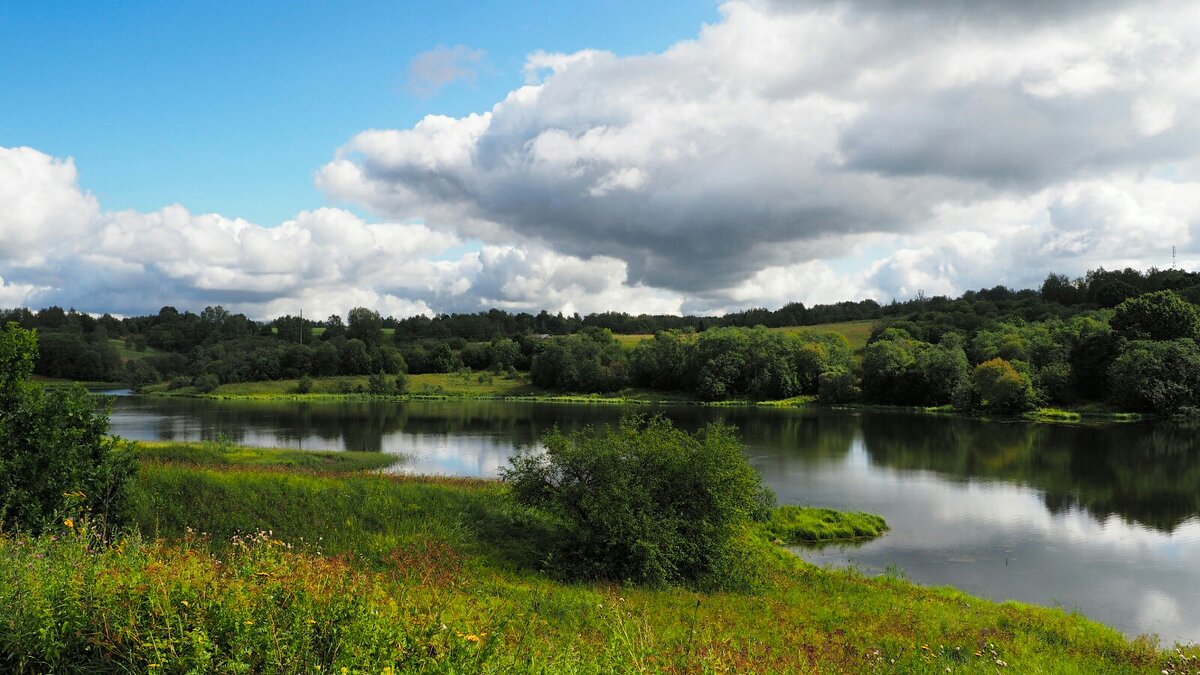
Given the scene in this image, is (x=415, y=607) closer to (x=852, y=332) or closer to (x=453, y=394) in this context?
(x=453, y=394)

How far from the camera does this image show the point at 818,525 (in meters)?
27.6

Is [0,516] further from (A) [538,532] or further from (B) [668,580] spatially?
(B) [668,580]

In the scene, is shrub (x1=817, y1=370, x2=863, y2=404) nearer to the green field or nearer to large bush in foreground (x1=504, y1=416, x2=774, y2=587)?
the green field

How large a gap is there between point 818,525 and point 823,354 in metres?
88.0

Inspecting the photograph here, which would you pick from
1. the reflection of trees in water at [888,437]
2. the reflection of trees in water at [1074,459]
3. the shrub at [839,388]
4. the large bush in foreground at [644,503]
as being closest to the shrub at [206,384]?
the reflection of trees in water at [888,437]

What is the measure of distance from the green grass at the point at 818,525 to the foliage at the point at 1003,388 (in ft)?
198

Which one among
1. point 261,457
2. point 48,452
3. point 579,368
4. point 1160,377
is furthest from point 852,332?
point 48,452

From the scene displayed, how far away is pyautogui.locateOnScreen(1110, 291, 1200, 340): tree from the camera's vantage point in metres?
81.9

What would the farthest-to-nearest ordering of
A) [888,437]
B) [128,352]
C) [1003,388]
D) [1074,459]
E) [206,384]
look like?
[128,352] → [206,384] → [1003,388] → [888,437] → [1074,459]

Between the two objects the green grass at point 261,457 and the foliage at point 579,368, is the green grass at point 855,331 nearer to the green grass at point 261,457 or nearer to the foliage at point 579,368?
the foliage at point 579,368

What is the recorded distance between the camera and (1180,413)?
7338 cm

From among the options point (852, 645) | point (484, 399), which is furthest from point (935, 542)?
point (484, 399)

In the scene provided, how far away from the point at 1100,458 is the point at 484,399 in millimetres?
87243

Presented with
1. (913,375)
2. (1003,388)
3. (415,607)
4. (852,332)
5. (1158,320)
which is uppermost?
(852,332)
